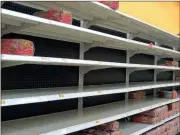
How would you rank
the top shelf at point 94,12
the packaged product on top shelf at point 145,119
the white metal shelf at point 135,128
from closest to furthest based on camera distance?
the top shelf at point 94,12, the white metal shelf at point 135,128, the packaged product on top shelf at point 145,119

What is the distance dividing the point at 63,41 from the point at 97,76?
84 centimetres

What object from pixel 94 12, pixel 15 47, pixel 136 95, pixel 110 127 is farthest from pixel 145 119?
pixel 15 47

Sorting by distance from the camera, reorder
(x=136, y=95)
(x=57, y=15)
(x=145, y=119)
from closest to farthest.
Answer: (x=57, y=15)
(x=145, y=119)
(x=136, y=95)

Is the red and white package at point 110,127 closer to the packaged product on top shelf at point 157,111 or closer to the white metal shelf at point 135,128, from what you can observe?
the white metal shelf at point 135,128

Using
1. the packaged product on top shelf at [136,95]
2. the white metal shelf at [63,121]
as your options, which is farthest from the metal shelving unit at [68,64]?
the packaged product on top shelf at [136,95]

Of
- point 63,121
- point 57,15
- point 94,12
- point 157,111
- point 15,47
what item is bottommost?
point 157,111

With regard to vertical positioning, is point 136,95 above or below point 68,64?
below

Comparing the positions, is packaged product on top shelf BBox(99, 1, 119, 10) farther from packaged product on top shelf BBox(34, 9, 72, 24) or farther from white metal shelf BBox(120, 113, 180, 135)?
white metal shelf BBox(120, 113, 180, 135)

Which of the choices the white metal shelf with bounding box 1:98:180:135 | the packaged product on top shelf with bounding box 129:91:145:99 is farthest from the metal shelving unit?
the packaged product on top shelf with bounding box 129:91:145:99

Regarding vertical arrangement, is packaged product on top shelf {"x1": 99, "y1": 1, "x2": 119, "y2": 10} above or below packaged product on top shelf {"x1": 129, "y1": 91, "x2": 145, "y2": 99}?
above

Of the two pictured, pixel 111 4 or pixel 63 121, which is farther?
pixel 111 4

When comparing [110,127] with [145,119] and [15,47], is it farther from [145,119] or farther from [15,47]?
[15,47]

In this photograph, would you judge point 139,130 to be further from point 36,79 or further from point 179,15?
point 179,15

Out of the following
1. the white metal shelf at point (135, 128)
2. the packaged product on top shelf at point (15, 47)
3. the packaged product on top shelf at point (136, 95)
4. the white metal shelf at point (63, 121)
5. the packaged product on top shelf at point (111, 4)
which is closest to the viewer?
the packaged product on top shelf at point (15, 47)
